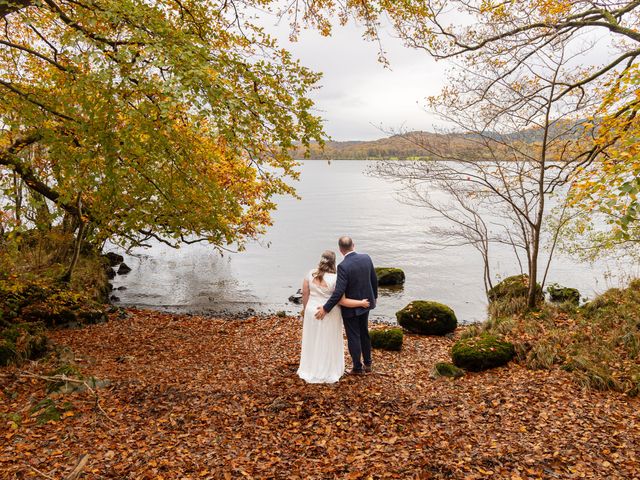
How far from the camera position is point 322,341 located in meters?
7.31

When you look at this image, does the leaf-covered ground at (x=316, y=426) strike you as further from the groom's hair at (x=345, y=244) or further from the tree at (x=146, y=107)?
the tree at (x=146, y=107)

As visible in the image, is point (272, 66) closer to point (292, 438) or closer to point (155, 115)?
point (155, 115)

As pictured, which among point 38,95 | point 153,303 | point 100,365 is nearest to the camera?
point 38,95

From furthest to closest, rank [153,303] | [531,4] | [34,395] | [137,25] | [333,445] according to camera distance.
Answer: [153,303], [531,4], [34,395], [137,25], [333,445]

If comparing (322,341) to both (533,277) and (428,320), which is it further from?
(533,277)

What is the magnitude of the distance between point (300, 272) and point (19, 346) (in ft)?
71.0

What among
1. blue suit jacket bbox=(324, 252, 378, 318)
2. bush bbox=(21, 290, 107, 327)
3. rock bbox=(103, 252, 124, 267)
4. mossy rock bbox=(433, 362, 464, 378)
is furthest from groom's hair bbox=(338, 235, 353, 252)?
rock bbox=(103, 252, 124, 267)

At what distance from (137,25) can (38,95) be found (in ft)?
7.75

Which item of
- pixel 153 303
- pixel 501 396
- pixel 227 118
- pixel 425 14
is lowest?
pixel 153 303

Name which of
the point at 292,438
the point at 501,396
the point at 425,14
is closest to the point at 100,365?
the point at 292,438

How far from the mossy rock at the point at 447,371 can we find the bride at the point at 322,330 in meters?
2.12

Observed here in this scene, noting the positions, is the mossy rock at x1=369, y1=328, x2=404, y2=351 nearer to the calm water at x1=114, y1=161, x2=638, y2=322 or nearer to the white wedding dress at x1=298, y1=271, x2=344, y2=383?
the white wedding dress at x1=298, y1=271, x2=344, y2=383

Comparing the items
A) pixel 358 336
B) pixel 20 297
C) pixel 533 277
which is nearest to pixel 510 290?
pixel 533 277

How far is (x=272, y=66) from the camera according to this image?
25.1ft
